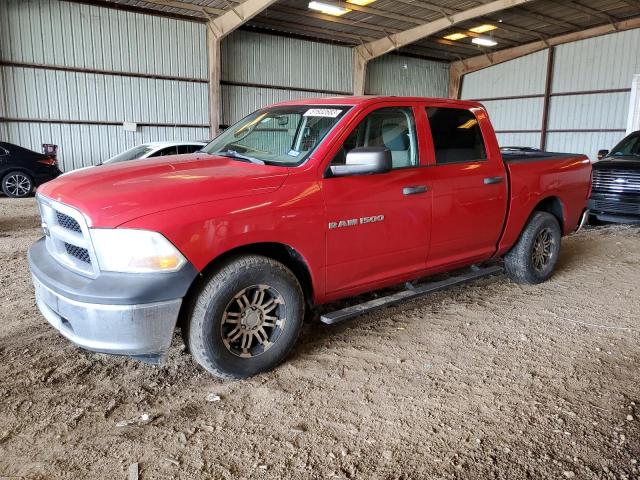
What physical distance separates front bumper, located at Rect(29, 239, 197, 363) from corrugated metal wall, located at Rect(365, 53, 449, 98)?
63.5ft

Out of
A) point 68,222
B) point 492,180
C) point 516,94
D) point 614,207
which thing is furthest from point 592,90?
point 68,222

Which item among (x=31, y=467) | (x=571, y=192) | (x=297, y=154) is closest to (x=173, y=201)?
(x=297, y=154)

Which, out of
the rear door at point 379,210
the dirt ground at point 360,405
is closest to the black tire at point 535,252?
the dirt ground at point 360,405

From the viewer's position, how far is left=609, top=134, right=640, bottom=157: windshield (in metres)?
9.21

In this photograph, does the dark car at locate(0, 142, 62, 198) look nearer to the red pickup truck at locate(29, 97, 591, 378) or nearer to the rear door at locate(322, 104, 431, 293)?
the red pickup truck at locate(29, 97, 591, 378)

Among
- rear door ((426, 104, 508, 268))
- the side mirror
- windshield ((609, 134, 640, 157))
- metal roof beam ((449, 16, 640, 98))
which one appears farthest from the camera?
metal roof beam ((449, 16, 640, 98))

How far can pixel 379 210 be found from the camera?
3648 mm

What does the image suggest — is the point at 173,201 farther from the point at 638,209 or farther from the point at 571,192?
the point at 638,209

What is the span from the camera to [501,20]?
1762 centimetres

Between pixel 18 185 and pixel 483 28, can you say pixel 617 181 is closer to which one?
pixel 483 28

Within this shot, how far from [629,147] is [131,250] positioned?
9.64 m

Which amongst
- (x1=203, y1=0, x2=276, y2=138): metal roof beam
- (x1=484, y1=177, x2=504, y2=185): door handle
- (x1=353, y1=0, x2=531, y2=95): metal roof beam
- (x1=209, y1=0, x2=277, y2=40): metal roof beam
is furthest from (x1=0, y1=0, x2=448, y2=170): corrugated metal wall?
(x1=484, y1=177, x2=504, y2=185): door handle

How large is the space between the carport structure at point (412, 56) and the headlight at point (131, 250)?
12677 mm

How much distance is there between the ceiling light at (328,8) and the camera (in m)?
15.3
